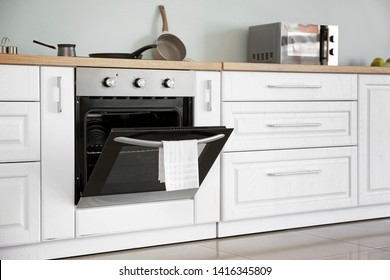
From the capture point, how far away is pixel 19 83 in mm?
2980

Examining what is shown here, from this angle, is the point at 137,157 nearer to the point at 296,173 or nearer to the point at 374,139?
the point at 296,173

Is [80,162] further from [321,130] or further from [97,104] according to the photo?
[321,130]

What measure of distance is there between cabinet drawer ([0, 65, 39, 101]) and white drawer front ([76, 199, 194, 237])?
0.57 m

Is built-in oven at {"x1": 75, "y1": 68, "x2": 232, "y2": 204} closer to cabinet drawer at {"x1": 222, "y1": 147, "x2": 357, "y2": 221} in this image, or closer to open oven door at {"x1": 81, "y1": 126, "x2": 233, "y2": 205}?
open oven door at {"x1": 81, "y1": 126, "x2": 233, "y2": 205}

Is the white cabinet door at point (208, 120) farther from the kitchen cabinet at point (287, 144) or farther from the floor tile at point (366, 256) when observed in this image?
the floor tile at point (366, 256)

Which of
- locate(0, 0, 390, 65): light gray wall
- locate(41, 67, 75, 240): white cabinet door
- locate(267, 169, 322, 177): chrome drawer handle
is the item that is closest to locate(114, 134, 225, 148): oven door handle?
locate(41, 67, 75, 240): white cabinet door

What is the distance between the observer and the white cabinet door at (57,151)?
3051 millimetres

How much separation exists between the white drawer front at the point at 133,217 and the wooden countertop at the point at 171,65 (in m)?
0.65

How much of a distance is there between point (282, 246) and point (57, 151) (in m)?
1.19

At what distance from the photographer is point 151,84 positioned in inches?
130

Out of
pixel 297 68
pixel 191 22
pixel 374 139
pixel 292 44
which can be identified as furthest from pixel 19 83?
pixel 374 139

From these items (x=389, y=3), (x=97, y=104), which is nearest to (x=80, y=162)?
(x=97, y=104)

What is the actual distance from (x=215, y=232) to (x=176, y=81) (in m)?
0.82

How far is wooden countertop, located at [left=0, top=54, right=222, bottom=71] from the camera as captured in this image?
297cm
